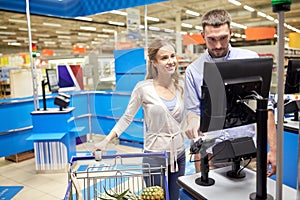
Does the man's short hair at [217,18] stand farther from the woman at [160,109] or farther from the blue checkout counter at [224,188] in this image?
the blue checkout counter at [224,188]

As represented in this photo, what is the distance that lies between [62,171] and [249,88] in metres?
3.83

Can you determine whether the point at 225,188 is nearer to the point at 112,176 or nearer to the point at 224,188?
the point at 224,188

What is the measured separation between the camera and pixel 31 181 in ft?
12.9

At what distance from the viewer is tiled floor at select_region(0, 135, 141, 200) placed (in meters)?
3.44

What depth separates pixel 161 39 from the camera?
1428 millimetres

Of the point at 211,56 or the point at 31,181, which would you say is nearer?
the point at 211,56

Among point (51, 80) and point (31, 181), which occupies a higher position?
point (51, 80)

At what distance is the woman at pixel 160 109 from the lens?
1.53m

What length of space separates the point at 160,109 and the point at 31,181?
10.4 feet

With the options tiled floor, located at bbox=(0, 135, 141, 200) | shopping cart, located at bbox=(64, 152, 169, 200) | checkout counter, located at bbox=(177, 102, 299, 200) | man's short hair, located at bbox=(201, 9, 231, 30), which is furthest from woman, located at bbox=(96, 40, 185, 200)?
tiled floor, located at bbox=(0, 135, 141, 200)

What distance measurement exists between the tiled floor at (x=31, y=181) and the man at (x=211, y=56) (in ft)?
5.44

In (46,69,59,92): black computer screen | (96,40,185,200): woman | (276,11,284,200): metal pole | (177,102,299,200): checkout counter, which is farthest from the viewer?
(46,69,59,92): black computer screen

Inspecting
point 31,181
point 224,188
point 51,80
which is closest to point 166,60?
point 224,188

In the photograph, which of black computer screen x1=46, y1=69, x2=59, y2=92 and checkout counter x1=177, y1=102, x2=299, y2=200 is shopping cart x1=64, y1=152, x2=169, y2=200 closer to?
checkout counter x1=177, y1=102, x2=299, y2=200
